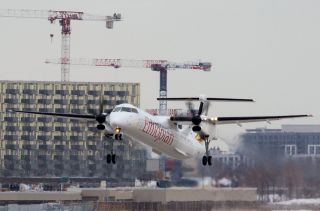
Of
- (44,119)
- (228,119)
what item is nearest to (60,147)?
(44,119)

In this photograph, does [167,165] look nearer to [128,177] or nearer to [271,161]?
[271,161]

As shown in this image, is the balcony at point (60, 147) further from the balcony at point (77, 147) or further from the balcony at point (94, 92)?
the balcony at point (94, 92)

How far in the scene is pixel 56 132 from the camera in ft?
472

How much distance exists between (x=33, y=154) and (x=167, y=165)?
44.1 metres

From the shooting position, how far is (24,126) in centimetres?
14600

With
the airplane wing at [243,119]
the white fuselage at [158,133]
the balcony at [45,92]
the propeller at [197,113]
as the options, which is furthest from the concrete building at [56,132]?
the propeller at [197,113]

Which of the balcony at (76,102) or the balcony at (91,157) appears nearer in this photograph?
the balcony at (91,157)

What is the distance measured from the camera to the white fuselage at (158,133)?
7725 cm

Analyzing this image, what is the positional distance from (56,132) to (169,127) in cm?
6320

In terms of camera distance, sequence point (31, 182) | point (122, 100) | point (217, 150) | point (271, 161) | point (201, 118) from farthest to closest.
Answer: point (122, 100) < point (31, 182) < point (217, 150) < point (271, 161) < point (201, 118)

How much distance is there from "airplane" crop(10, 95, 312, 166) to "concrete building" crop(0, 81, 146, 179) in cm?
4731

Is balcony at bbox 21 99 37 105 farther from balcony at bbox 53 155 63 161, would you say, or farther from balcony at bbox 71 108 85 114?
balcony at bbox 53 155 63 161

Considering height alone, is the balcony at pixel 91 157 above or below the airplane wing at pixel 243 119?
below

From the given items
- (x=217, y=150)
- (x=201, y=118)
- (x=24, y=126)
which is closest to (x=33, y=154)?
(x=24, y=126)
